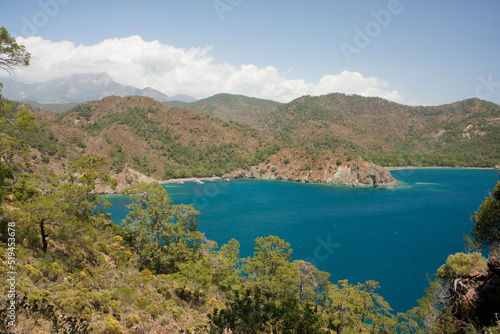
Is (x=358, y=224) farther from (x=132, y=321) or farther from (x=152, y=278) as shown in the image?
(x=132, y=321)

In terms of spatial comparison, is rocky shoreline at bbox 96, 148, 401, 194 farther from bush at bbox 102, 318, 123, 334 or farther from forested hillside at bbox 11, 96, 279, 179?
bush at bbox 102, 318, 123, 334

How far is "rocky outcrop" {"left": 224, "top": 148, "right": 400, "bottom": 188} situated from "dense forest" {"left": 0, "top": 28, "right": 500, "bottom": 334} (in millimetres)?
95467

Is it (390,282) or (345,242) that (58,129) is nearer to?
(345,242)

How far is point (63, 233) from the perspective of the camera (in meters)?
17.7

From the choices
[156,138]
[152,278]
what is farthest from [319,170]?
[152,278]

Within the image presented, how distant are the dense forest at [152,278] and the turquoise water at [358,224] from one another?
1278 cm

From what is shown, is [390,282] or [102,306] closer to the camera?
[102,306]

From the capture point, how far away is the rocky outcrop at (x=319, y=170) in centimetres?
11331

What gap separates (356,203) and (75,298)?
263ft

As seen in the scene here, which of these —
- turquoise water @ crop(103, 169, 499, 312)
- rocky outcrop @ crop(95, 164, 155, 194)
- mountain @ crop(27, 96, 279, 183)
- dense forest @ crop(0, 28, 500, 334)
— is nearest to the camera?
dense forest @ crop(0, 28, 500, 334)

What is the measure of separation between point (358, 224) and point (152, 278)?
50.3 metres

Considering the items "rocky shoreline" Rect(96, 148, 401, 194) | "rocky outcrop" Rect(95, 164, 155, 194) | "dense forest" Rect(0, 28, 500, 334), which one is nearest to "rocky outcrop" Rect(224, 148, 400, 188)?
"rocky shoreline" Rect(96, 148, 401, 194)

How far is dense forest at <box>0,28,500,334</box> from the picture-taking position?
11.8 meters

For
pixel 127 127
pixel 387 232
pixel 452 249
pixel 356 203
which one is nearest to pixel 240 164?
pixel 127 127
